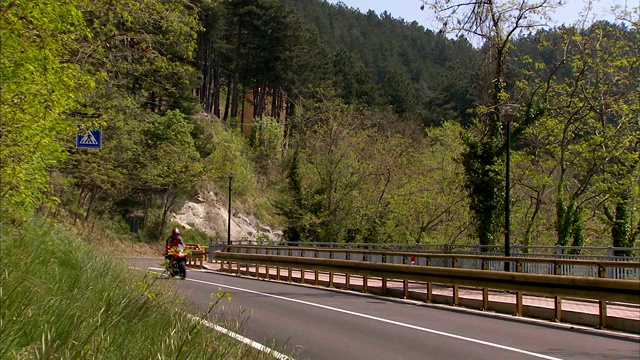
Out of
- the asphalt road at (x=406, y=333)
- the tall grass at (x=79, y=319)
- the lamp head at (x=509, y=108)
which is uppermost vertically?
the lamp head at (x=509, y=108)

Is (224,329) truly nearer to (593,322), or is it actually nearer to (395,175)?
(593,322)

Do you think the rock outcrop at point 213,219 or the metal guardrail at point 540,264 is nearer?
the metal guardrail at point 540,264

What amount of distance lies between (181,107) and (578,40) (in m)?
38.8

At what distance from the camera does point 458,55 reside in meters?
149

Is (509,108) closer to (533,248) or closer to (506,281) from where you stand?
(506,281)

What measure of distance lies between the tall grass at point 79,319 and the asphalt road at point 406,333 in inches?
43.3

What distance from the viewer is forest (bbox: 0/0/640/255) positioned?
12805 millimetres

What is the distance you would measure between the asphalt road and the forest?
4.69m

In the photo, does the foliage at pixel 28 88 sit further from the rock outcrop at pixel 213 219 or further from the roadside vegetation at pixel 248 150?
the rock outcrop at pixel 213 219

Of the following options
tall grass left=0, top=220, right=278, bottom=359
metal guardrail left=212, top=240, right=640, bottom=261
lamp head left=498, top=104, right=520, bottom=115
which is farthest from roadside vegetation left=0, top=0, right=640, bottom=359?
lamp head left=498, top=104, right=520, bottom=115

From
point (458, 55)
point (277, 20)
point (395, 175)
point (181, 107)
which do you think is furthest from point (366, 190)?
A: point (458, 55)

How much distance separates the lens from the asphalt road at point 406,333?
10.0 meters

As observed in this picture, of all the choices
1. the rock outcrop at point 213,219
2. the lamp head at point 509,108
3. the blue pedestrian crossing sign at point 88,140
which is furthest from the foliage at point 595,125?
the rock outcrop at point 213,219

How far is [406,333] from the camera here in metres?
12.2
